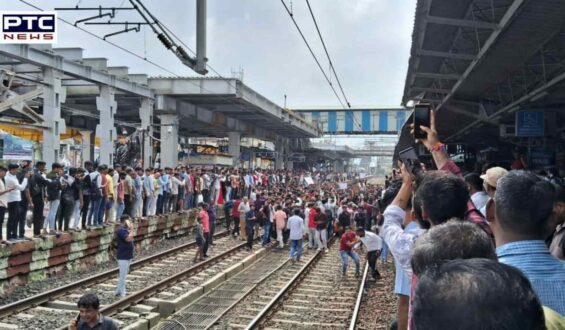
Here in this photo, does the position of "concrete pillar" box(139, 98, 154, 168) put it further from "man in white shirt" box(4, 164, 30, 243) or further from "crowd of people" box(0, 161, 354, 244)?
"man in white shirt" box(4, 164, 30, 243)

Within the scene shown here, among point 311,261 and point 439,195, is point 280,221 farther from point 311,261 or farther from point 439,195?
point 439,195

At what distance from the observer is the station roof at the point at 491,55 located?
26.8 ft

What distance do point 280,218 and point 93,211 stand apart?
6.96 m

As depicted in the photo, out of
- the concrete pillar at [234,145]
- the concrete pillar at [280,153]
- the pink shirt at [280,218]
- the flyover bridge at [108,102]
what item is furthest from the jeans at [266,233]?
the concrete pillar at [280,153]

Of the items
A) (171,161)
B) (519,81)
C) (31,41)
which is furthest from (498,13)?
(171,161)

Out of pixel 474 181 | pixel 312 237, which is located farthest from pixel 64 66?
pixel 474 181

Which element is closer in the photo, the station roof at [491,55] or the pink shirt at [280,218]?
the station roof at [491,55]

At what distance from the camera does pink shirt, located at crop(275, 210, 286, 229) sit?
19.2 metres

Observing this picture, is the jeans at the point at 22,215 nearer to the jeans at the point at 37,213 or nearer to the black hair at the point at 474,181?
the jeans at the point at 37,213

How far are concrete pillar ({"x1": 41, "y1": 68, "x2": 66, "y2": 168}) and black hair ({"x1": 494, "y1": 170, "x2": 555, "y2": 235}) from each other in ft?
56.8

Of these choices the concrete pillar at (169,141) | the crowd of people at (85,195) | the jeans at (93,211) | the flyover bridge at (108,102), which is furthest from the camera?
the concrete pillar at (169,141)

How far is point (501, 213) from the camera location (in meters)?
2.55

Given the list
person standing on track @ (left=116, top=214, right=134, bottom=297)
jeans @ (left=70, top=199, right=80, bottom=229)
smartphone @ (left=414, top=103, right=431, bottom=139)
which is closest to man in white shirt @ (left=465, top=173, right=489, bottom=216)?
smartphone @ (left=414, top=103, right=431, bottom=139)

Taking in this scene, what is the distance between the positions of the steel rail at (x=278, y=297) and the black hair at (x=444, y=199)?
23.1ft
